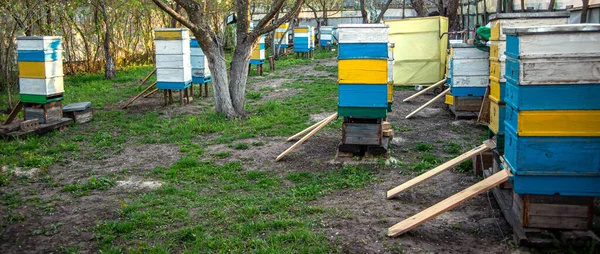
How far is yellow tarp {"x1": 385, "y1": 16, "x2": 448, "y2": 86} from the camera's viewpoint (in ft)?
45.8

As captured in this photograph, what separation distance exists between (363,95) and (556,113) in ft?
10.2

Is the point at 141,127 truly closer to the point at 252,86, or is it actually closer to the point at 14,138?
the point at 14,138

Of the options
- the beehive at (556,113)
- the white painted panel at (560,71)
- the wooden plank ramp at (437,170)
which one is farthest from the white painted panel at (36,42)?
the white painted panel at (560,71)

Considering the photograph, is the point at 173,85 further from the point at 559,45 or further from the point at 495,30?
the point at 559,45

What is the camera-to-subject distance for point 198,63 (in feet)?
40.8

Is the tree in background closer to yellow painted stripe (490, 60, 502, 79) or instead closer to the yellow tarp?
yellow painted stripe (490, 60, 502, 79)

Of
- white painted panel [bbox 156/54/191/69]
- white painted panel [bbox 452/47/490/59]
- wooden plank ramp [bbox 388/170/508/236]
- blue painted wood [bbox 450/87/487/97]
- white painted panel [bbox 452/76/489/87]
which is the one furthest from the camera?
white painted panel [bbox 156/54/191/69]

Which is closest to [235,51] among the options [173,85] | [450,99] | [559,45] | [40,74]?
[173,85]

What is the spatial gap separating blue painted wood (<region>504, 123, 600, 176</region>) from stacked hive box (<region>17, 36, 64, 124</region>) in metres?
7.63

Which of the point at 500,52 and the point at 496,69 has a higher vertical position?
the point at 500,52

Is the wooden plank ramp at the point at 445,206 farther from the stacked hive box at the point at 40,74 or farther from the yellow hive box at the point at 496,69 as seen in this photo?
the stacked hive box at the point at 40,74

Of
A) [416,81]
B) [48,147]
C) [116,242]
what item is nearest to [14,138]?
[48,147]

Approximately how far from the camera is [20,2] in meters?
12.3

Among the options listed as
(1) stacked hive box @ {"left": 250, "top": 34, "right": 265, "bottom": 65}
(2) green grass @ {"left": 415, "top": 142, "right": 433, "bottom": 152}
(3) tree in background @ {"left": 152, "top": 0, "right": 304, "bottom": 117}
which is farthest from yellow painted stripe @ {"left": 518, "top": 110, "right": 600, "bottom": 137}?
(1) stacked hive box @ {"left": 250, "top": 34, "right": 265, "bottom": 65}
